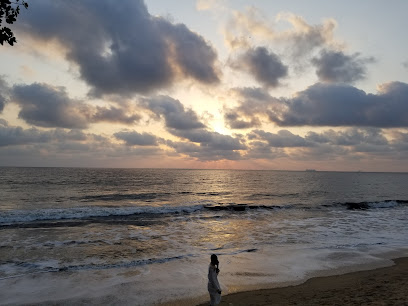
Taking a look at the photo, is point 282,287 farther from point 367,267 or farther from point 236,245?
point 236,245

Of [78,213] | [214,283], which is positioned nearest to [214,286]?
[214,283]

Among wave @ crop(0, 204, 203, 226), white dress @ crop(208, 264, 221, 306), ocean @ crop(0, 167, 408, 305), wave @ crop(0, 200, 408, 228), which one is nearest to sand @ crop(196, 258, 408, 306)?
white dress @ crop(208, 264, 221, 306)

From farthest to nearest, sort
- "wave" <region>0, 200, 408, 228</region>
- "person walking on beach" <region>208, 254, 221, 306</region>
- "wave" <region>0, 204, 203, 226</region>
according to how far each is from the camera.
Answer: "wave" <region>0, 204, 203, 226</region>, "wave" <region>0, 200, 408, 228</region>, "person walking on beach" <region>208, 254, 221, 306</region>

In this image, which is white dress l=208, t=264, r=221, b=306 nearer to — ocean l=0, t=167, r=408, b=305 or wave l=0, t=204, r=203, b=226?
ocean l=0, t=167, r=408, b=305

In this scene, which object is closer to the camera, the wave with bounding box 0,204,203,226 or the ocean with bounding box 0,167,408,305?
the ocean with bounding box 0,167,408,305

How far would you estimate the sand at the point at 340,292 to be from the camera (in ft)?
35.9

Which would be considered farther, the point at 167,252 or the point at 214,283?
the point at 167,252

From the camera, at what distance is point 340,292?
12.1 metres

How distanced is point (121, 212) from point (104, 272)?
76.9 feet

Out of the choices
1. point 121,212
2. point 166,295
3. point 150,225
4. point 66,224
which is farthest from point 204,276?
point 121,212

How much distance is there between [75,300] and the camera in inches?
464

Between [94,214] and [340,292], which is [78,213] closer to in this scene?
[94,214]

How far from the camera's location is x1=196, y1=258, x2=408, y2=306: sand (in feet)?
35.9

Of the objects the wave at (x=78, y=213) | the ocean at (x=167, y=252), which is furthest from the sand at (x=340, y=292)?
the wave at (x=78, y=213)
